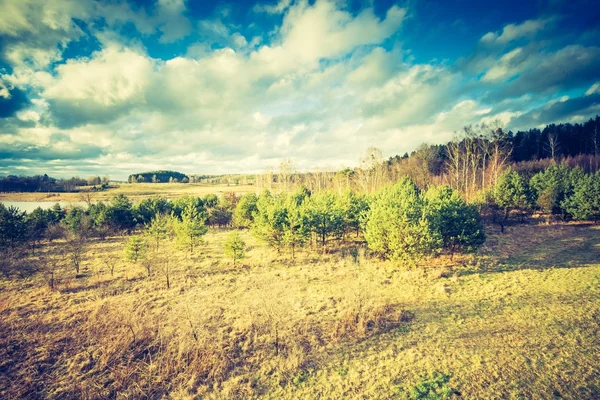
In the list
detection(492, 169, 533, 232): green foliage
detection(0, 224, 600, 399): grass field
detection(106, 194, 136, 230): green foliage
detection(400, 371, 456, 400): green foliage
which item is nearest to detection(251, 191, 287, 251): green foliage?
detection(0, 224, 600, 399): grass field

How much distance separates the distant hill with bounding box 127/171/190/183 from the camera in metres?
161

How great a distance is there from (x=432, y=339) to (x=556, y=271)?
46.8ft

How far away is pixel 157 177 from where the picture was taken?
6658 inches

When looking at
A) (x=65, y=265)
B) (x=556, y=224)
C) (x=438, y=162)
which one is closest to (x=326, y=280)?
(x=65, y=265)

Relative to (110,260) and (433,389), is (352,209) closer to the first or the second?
(433,389)

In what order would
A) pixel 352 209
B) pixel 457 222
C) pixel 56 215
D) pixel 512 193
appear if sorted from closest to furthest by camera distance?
1. pixel 457 222
2. pixel 352 209
3. pixel 512 193
4. pixel 56 215

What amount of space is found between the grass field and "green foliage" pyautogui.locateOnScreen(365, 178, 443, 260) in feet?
7.08

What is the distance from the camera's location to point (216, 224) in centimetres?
5094

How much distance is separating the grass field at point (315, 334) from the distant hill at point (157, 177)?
166 meters

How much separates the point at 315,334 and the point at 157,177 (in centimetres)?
18910

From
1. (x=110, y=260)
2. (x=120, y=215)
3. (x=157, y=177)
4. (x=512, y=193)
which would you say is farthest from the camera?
(x=157, y=177)

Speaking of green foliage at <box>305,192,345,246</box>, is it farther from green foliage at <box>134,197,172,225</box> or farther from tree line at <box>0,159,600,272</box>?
green foliage at <box>134,197,172,225</box>

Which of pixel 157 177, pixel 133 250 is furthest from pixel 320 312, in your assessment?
pixel 157 177

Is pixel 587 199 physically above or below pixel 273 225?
above
